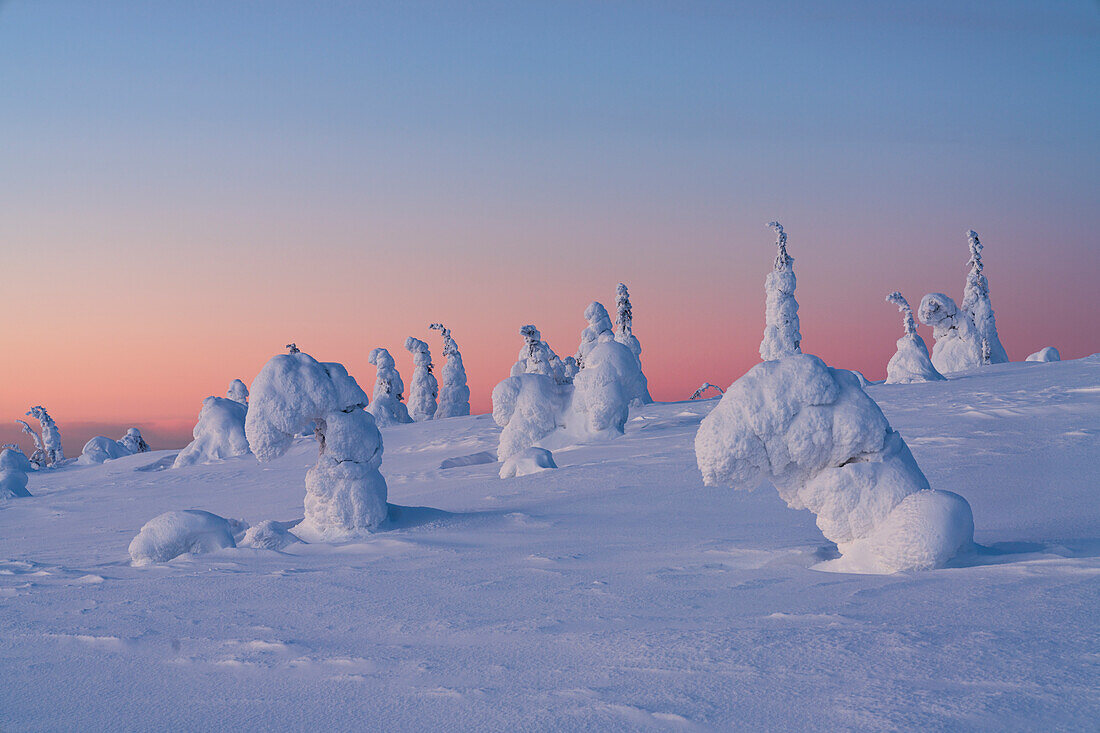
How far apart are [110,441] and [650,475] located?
36638 mm

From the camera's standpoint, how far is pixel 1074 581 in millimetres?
5363

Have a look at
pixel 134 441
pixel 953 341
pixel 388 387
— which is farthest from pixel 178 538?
pixel 134 441

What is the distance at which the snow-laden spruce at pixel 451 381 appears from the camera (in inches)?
1639

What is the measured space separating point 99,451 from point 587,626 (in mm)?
40771

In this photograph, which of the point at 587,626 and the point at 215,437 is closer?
the point at 587,626

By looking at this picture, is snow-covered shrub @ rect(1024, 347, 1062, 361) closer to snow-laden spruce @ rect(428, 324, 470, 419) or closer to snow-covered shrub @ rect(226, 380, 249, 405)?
snow-laden spruce @ rect(428, 324, 470, 419)

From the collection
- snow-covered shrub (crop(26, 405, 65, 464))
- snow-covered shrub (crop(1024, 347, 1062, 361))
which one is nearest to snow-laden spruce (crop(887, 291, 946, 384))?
snow-covered shrub (crop(1024, 347, 1062, 361))

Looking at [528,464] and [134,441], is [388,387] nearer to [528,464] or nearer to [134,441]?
[134,441]

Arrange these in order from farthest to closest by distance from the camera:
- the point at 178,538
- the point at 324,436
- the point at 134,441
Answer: the point at 134,441 < the point at 324,436 < the point at 178,538

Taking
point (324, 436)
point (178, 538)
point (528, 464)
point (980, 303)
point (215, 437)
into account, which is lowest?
point (528, 464)

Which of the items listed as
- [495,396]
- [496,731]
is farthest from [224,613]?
[495,396]

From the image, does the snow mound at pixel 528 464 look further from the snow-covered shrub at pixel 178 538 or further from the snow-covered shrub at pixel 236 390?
the snow-covered shrub at pixel 236 390

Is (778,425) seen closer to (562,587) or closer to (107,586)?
(562,587)

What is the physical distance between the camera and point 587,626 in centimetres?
526
